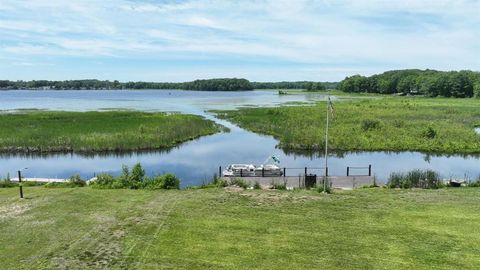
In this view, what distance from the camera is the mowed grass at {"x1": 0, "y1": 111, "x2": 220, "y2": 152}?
47344 mm

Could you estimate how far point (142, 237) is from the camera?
53.0ft

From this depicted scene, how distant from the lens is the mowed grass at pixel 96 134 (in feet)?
155

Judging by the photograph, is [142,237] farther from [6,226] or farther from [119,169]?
[119,169]

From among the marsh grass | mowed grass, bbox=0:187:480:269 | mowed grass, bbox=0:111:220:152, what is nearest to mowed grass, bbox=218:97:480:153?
mowed grass, bbox=0:111:220:152

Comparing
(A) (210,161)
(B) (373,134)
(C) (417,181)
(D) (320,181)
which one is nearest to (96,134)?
(A) (210,161)

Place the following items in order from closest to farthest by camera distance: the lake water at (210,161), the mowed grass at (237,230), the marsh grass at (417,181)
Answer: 1. the mowed grass at (237,230)
2. the marsh grass at (417,181)
3. the lake water at (210,161)

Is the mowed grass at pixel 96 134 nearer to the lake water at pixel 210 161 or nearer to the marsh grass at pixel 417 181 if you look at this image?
the lake water at pixel 210 161

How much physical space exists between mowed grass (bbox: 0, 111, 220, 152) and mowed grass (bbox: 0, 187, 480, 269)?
24.5 metres

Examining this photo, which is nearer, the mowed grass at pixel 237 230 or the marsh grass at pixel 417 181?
the mowed grass at pixel 237 230

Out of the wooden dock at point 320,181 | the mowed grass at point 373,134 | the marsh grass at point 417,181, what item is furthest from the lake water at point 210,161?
the marsh grass at point 417,181

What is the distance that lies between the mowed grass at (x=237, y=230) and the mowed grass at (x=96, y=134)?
2450cm

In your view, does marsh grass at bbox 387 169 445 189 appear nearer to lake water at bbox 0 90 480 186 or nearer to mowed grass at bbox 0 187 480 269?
mowed grass at bbox 0 187 480 269

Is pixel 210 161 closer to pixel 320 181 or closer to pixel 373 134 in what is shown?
pixel 320 181

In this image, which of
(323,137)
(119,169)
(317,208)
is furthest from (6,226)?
(323,137)
